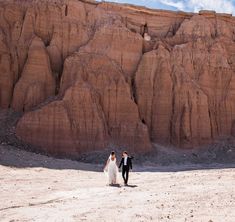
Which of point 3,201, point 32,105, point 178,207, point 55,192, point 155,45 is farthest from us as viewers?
point 155,45

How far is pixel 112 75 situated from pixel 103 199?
2099 cm

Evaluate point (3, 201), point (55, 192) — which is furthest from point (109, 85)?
Result: point (3, 201)

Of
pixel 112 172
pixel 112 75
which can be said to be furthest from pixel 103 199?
pixel 112 75

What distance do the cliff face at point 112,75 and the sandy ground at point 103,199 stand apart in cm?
945

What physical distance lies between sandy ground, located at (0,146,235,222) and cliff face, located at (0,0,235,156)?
9454mm

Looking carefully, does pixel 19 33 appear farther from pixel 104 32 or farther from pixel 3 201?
pixel 3 201

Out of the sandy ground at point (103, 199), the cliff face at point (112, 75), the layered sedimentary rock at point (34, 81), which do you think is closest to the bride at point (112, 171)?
the sandy ground at point (103, 199)

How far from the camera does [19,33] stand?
33.8 meters

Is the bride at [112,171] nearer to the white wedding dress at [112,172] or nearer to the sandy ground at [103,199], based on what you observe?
the white wedding dress at [112,172]

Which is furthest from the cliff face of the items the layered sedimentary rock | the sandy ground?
the sandy ground

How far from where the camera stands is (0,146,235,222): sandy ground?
11070 millimetres

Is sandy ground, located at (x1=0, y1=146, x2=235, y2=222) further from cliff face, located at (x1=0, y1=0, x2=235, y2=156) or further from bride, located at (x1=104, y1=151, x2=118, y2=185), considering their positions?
cliff face, located at (x1=0, y1=0, x2=235, y2=156)

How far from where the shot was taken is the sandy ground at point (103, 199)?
11.1m

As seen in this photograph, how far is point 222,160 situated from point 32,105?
1452cm
